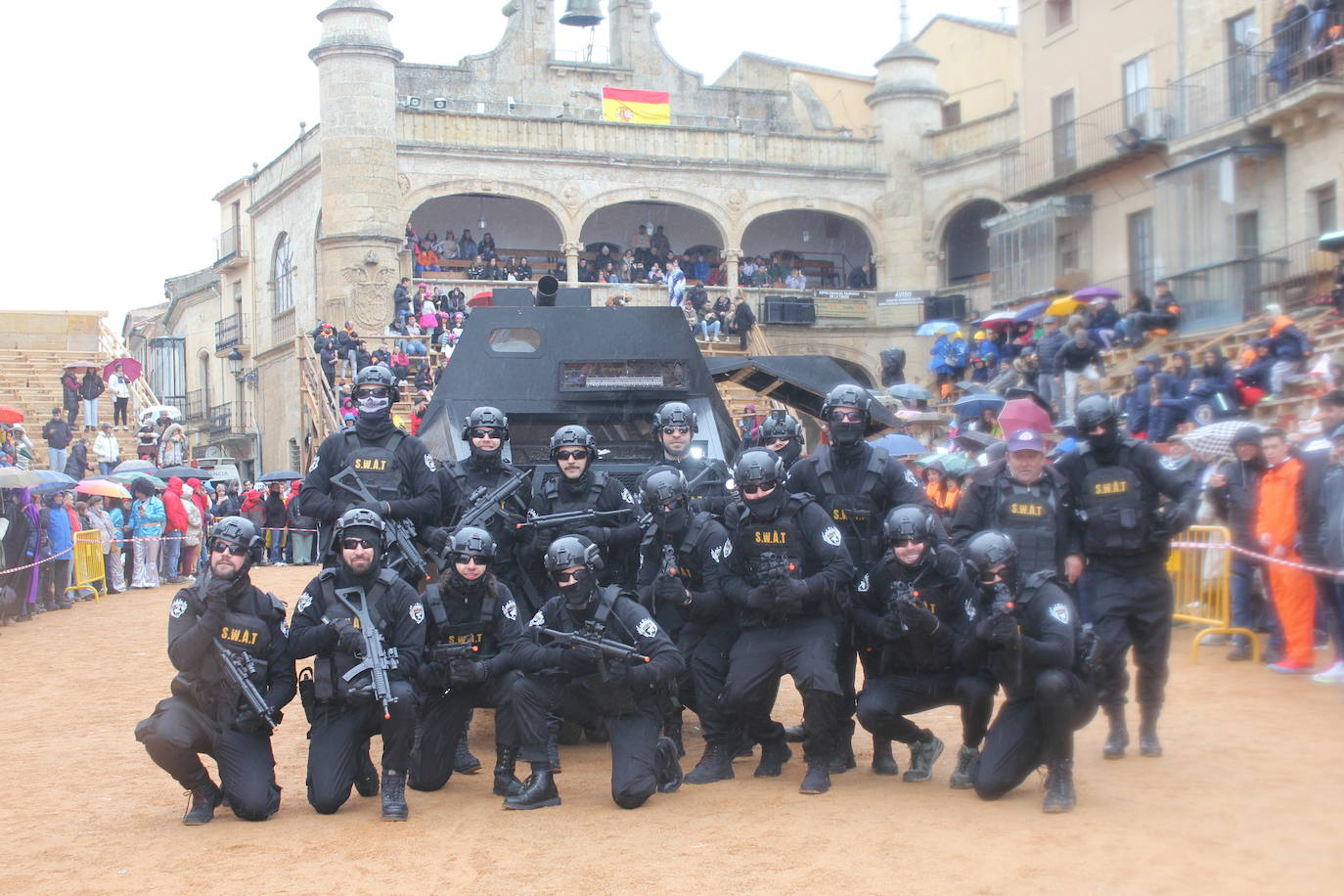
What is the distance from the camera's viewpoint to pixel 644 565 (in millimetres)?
8188

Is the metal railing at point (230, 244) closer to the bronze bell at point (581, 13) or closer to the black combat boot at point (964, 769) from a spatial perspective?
the bronze bell at point (581, 13)

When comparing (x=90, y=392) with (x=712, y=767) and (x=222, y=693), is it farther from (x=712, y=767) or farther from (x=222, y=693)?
(x=712, y=767)

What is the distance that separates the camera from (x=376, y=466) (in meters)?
8.48

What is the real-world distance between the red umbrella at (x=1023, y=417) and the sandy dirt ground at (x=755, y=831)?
4.57 metres

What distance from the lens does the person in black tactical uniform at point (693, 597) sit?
7.68 meters

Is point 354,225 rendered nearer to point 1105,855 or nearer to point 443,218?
point 443,218

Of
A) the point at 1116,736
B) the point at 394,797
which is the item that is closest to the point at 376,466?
the point at 394,797

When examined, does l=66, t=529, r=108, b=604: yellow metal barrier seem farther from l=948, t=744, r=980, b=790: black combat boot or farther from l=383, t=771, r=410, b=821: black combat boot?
l=948, t=744, r=980, b=790: black combat boot

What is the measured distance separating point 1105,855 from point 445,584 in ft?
11.2

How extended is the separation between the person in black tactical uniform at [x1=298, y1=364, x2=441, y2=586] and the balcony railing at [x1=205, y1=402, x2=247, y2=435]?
33872 mm

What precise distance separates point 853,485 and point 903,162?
3088 cm

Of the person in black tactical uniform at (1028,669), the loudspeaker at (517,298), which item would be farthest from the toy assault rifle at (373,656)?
the loudspeaker at (517,298)

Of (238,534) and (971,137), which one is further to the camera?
(971,137)

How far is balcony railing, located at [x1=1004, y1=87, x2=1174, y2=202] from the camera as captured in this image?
25.8 meters
